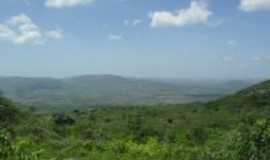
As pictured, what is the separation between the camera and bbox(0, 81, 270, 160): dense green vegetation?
65.8 feet

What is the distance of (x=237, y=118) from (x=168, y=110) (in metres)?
17.1

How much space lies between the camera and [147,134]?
2680 inches

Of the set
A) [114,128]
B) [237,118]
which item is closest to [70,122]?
[114,128]

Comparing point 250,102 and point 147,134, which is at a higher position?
point 250,102

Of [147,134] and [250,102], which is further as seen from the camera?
[250,102]

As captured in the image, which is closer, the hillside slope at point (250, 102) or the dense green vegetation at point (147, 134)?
the dense green vegetation at point (147, 134)

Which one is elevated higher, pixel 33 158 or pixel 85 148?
pixel 33 158

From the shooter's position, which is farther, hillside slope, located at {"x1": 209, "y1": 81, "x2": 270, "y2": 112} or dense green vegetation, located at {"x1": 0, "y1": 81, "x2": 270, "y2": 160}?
hillside slope, located at {"x1": 209, "y1": 81, "x2": 270, "y2": 112}

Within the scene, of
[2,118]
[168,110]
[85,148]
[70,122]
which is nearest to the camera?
[85,148]

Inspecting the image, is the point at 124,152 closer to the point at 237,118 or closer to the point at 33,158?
the point at 33,158

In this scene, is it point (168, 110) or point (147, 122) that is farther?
point (168, 110)

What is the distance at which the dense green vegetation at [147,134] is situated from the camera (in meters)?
20.1

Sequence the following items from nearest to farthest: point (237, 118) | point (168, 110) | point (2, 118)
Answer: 1. point (2, 118)
2. point (237, 118)
3. point (168, 110)

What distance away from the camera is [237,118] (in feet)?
273
